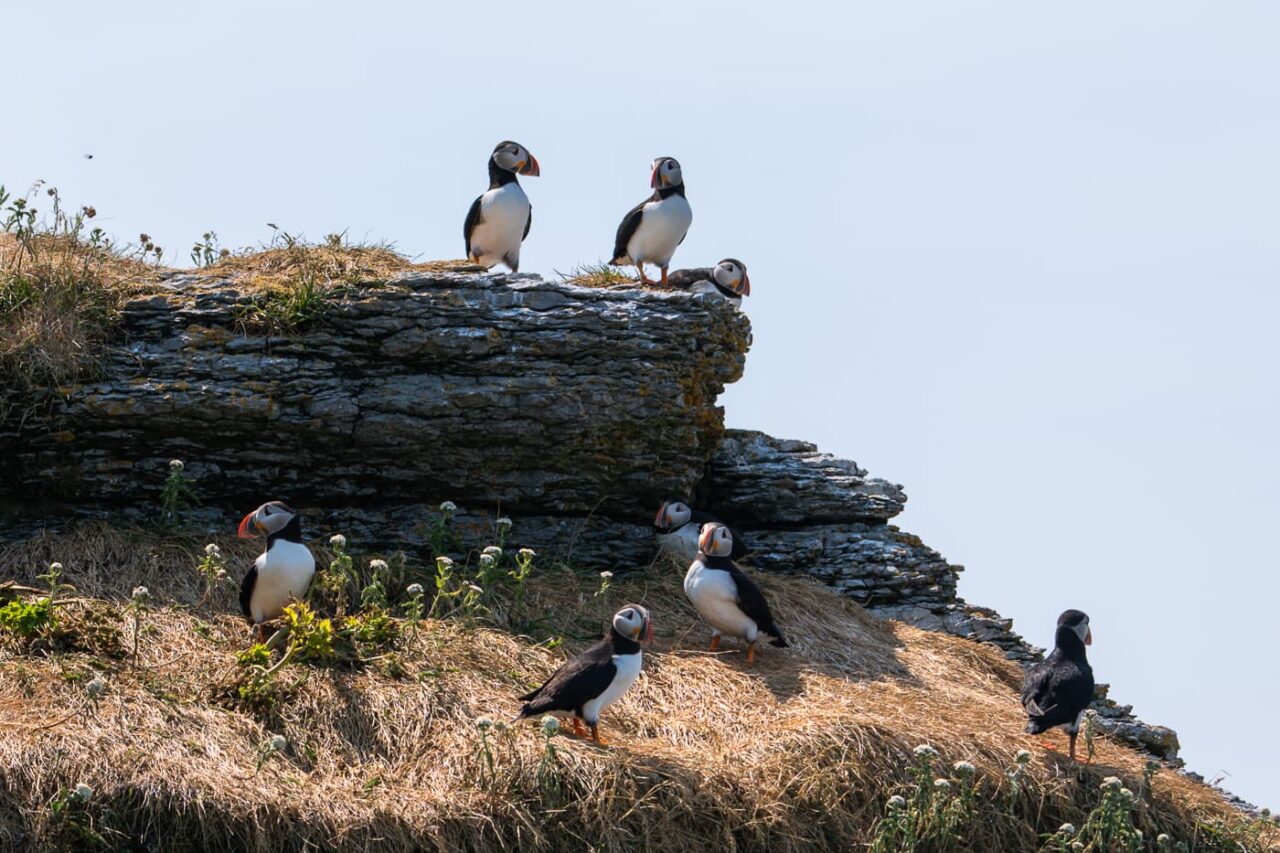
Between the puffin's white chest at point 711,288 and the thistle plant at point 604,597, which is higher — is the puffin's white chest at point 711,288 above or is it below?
above

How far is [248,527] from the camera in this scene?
33.5 ft

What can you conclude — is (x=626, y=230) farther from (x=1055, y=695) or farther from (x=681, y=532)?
(x=1055, y=695)

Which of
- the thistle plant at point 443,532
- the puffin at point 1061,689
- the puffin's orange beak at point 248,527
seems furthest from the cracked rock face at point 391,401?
the puffin at point 1061,689

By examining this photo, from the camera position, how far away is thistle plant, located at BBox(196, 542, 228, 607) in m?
10.2

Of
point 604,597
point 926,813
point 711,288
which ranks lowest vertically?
point 926,813

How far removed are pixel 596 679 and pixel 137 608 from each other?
8.79 feet

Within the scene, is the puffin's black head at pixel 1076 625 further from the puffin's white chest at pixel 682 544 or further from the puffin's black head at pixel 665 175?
the puffin's black head at pixel 665 175

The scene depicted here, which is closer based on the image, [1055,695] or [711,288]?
[1055,695]

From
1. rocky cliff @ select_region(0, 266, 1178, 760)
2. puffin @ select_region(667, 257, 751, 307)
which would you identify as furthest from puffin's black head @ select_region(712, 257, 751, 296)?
rocky cliff @ select_region(0, 266, 1178, 760)

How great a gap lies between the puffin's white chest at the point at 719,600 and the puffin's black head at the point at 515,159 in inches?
165

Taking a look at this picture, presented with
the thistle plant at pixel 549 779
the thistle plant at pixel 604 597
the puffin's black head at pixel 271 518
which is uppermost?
the puffin's black head at pixel 271 518

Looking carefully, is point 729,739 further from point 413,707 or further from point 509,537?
point 509,537

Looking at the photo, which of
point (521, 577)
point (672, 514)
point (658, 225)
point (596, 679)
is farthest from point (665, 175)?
point (596, 679)

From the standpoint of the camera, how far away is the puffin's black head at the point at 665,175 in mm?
13188
